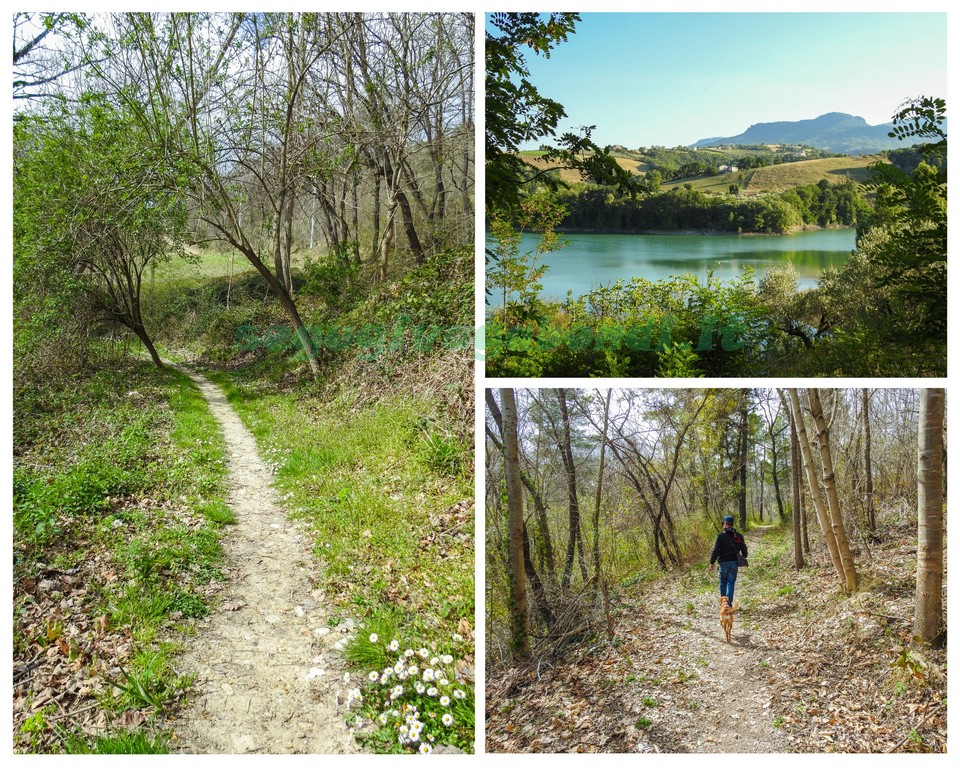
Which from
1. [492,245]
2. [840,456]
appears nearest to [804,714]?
[840,456]

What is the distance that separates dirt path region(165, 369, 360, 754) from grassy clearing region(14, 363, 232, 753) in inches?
4.1

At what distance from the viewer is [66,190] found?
2691 mm

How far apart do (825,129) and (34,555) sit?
387 cm

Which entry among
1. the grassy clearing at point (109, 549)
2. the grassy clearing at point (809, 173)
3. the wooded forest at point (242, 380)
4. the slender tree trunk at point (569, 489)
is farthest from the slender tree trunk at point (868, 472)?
the grassy clearing at point (109, 549)

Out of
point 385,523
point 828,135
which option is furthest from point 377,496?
point 828,135


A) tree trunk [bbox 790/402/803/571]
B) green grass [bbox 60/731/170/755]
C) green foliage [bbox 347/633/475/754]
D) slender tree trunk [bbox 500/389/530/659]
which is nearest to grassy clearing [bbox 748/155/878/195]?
tree trunk [bbox 790/402/803/571]

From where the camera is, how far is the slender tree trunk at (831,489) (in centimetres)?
246

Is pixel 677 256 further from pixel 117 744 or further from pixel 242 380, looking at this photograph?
pixel 117 744

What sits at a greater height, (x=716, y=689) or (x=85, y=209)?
(x=85, y=209)

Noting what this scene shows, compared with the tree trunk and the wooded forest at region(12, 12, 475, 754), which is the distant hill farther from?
the wooded forest at region(12, 12, 475, 754)

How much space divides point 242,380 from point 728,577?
2594 millimetres

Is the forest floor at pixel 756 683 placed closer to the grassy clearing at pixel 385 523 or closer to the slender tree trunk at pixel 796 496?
the slender tree trunk at pixel 796 496

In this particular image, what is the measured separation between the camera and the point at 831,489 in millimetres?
2512

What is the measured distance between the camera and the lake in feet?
7.66
